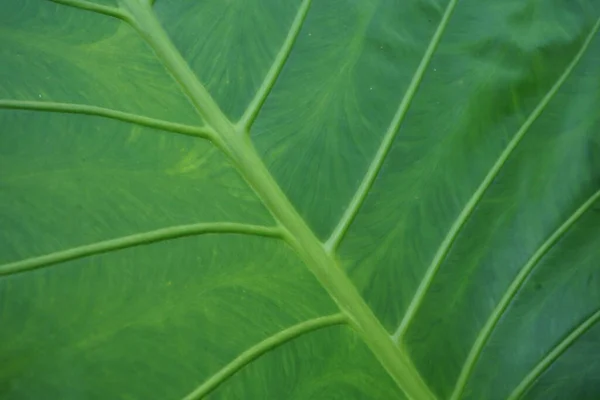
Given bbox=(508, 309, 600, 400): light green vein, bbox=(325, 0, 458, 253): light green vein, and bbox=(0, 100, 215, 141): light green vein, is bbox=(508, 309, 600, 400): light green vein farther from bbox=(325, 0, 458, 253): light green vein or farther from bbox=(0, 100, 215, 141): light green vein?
bbox=(0, 100, 215, 141): light green vein

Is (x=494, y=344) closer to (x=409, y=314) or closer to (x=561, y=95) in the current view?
(x=409, y=314)

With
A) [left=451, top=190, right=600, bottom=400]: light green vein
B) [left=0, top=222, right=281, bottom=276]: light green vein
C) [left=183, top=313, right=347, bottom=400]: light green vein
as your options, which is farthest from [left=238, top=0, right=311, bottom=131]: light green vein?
[left=451, top=190, right=600, bottom=400]: light green vein

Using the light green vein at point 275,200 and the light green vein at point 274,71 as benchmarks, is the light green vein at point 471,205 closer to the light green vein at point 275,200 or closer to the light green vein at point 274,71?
the light green vein at point 275,200

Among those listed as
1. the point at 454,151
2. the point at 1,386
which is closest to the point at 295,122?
the point at 454,151

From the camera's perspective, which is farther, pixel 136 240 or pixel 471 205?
pixel 471 205

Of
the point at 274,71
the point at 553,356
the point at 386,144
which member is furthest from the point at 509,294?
the point at 274,71

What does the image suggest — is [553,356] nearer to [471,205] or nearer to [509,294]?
[509,294]
